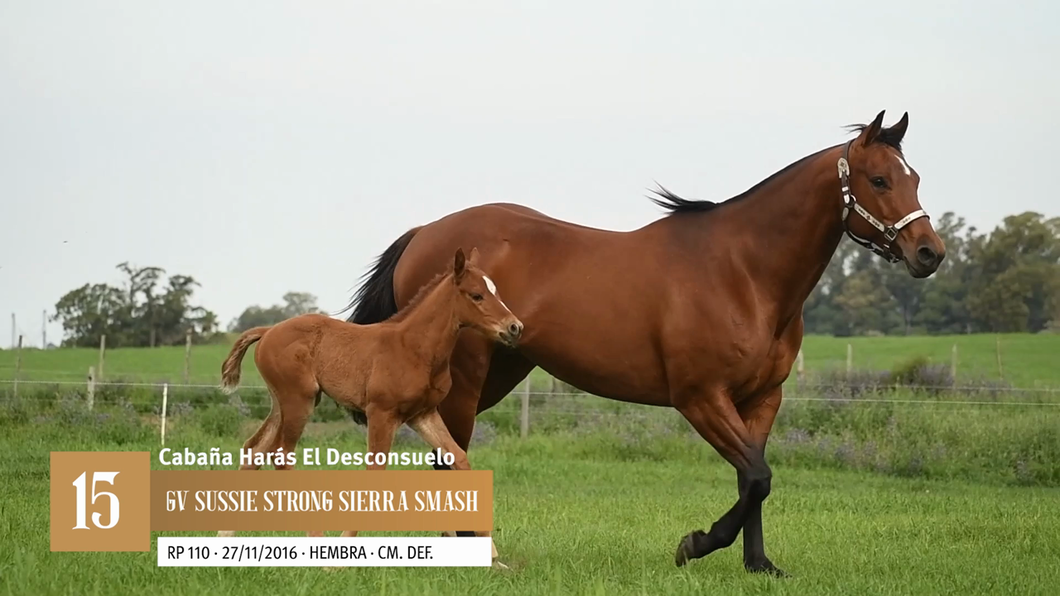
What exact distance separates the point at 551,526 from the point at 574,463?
6445 millimetres

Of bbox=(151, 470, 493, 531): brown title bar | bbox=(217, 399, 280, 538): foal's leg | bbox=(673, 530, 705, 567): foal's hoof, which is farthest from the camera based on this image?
bbox=(673, 530, 705, 567): foal's hoof

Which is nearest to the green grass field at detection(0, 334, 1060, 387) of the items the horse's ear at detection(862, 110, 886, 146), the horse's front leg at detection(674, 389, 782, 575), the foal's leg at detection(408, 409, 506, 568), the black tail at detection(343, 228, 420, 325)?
the black tail at detection(343, 228, 420, 325)

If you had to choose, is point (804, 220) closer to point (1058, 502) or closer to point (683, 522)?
point (683, 522)

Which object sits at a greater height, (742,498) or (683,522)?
(742,498)

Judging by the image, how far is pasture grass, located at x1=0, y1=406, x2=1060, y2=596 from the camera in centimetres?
521

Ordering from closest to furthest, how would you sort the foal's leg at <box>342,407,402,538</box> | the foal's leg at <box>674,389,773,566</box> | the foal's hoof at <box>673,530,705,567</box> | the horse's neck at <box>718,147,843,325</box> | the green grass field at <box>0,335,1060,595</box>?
the green grass field at <box>0,335,1060,595</box>, the foal's leg at <box>342,407,402,538</box>, the foal's leg at <box>674,389,773,566</box>, the foal's hoof at <box>673,530,705,567</box>, the horse's neck at <box>718,147,843,325</box>

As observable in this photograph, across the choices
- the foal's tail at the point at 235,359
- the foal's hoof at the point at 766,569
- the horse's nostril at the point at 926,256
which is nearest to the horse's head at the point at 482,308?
the foal's tail at the point at 235,359

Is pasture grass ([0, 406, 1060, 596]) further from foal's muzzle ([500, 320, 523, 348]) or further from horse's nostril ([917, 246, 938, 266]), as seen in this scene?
horse's nostril ([917, 246, 938, 266])

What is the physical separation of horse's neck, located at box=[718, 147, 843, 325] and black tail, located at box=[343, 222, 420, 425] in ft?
7.41

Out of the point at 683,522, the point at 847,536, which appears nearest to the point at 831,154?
the point at 847,536

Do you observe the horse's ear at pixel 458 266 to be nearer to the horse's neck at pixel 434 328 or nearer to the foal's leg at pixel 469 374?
the horse's neck at pixel 434 328

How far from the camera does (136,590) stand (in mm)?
4793

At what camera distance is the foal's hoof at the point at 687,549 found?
612 cm

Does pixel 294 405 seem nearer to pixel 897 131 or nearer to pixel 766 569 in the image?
pixel 766 569
